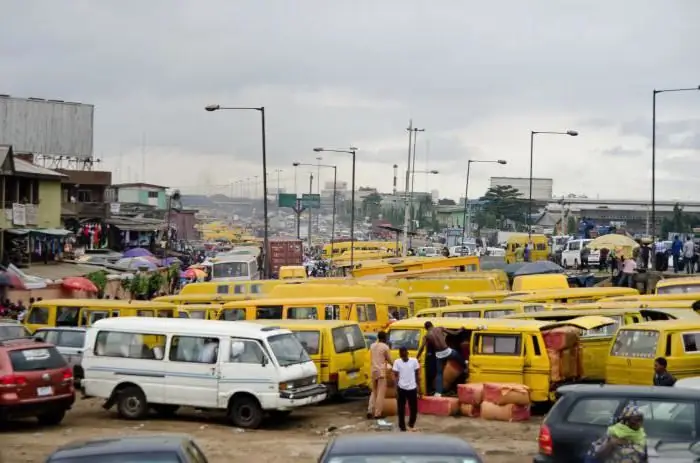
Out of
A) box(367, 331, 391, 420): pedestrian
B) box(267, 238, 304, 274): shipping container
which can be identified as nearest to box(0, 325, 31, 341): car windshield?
box(367, 331, 391, 420): pedestrian

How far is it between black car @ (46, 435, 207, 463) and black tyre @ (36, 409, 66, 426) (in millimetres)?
10406

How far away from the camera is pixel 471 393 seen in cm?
1911

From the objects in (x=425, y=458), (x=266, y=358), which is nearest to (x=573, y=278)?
(x=266, y=358)

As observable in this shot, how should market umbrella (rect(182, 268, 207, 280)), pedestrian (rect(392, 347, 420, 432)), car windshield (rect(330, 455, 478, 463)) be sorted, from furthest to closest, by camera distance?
market umbrella (rect(182, 268, 207, 280)) < pedestrian (rect(392, 347, 420, 432)) < car windshield (rect(330, 455, 478, 463))

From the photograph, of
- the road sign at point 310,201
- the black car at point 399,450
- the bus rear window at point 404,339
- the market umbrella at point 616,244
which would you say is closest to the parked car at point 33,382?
the bus rear window at point 404,339

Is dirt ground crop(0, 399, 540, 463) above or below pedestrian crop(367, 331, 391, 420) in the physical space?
below

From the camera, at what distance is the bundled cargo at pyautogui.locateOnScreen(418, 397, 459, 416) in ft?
63.8

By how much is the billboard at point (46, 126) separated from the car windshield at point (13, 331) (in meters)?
53.1

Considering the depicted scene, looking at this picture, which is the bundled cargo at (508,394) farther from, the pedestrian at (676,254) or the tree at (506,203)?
the tree at (506,203)

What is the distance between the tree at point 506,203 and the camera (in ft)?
431

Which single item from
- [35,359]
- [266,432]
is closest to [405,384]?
[266,432]

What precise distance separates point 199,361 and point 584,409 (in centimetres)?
912

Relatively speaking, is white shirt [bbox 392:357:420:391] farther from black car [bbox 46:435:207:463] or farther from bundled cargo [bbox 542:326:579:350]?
black car [bbox 46:435:207:463]

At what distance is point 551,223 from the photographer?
408 ft
